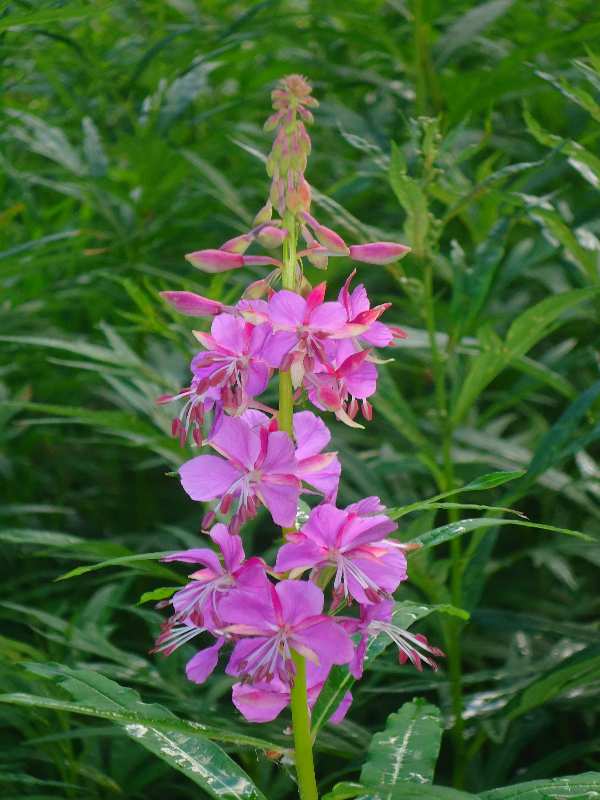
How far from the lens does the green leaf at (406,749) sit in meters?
1.22

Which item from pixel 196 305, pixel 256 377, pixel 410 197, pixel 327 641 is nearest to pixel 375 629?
pixel 327 641

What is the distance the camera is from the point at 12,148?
3.13 meters

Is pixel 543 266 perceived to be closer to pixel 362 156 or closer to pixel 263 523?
pixel 362 156

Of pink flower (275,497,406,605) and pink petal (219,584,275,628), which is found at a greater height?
pink flower (275,497,406,605)

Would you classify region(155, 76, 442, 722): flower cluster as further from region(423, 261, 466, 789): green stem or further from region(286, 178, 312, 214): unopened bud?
region(423, 261, 466, 789): green stem

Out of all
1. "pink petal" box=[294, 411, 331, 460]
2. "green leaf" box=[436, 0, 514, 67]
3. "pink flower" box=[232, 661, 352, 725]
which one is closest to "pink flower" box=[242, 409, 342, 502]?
"pink petal" box=[294, 411, 331, 460]

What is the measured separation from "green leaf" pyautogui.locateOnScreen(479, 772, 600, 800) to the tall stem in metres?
0.20

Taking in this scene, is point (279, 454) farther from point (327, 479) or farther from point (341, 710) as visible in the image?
point (341, 710)

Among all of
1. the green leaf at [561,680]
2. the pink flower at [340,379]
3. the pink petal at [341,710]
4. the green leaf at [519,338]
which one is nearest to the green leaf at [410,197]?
the green leaf at [519,338]

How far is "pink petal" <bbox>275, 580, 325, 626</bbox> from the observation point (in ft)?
3.56

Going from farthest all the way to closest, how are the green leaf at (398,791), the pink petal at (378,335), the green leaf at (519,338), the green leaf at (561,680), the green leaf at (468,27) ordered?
the green leaf at (468,27), the green leaf at (519,338), the green leaf at (561,680), the pink petal at (378,335), the green leaf at (398,791)

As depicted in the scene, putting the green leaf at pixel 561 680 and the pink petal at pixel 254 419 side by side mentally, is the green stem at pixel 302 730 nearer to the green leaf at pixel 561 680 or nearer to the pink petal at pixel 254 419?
the pink petal at pixel 254 419

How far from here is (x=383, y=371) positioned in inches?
75.4

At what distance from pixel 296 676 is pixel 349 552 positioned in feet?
0.55
